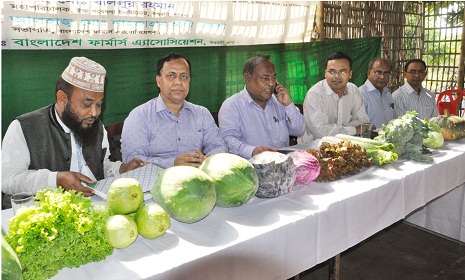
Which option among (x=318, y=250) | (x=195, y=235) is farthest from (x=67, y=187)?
(x=318, y=250)

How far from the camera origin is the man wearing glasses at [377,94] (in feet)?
16.8

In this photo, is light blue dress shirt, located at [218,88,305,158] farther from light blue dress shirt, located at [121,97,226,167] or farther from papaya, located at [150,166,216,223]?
papaya, located at [150,166,216,223]

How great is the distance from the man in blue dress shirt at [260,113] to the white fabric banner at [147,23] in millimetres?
1495

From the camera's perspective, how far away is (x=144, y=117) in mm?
3344

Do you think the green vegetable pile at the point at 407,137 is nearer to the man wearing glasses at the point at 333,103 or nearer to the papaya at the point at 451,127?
the papaya at the point at 451,127

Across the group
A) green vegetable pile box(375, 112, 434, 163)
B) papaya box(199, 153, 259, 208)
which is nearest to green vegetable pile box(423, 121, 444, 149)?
green vegetable pile box(375, 112, 434, 163)

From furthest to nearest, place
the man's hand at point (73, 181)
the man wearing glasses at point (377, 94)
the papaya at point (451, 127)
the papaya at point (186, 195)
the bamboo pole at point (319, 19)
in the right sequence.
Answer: the bamboo pole at point (319, 19), the man wearing glasses at point (377, 94), the papaya at point (451, 127), the man's hand at point (73, 181), the papaya at point (186, 195)

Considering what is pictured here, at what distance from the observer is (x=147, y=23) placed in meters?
4.66

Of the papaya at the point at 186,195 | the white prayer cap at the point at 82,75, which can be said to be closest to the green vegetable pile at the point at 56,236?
the papaya at the point at 186,195

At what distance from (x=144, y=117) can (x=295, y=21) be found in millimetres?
3870

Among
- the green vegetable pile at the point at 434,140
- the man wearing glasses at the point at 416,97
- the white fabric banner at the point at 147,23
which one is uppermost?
the white fabric banner at the point at 147,23

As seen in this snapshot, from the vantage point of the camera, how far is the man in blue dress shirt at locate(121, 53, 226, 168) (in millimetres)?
3262

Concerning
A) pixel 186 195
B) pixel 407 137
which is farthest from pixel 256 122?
pixel 186 195

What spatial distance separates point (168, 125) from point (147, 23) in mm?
1829
